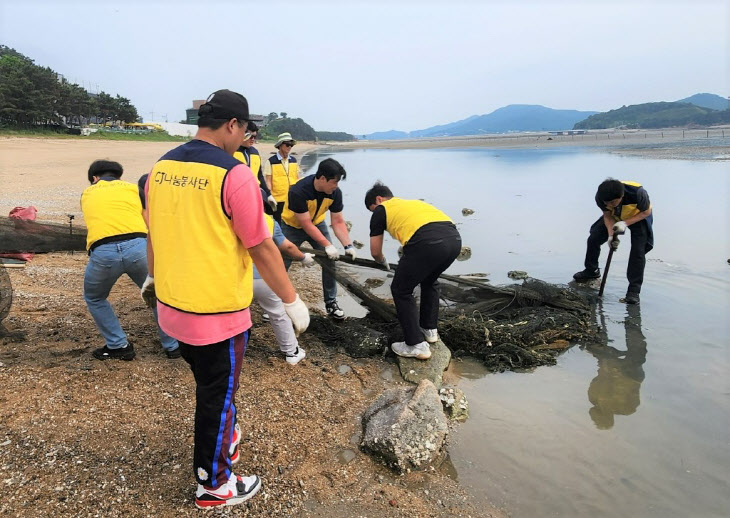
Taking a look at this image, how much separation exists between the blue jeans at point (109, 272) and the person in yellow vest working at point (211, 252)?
1.71 m

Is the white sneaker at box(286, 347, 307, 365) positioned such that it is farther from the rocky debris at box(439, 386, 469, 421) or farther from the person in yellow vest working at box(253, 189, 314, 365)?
the rocky debris at box(439, 386, 469, 421)

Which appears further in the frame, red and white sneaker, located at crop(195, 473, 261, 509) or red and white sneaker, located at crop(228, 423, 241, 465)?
red and white sneaker, located at crop(228, 423, 241, 465)

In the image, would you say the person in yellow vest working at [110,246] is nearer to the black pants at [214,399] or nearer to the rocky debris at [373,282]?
the black pants at [214,399]

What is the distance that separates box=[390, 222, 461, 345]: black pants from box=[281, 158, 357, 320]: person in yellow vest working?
3.27 ft

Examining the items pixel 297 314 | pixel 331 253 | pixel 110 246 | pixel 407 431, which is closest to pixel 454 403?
pixel 407 431

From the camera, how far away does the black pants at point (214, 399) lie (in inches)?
84.2

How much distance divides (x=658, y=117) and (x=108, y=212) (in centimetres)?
13943

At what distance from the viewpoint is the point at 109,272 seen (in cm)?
363

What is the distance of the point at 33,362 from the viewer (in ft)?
12.1

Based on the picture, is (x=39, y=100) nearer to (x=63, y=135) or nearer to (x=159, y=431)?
(x=63, y=135)

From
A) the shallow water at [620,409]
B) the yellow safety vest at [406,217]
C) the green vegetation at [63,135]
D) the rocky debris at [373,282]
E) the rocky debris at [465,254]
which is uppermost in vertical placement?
the green vegetation at [63,135]

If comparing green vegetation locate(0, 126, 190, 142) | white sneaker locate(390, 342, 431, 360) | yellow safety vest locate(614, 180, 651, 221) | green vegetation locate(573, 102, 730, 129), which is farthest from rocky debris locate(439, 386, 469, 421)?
green vegetation locate(573, 102, 730, 129)

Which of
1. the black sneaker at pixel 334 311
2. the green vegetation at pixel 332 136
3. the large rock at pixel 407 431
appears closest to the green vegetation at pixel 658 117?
the green vegetation at pixel 332 136

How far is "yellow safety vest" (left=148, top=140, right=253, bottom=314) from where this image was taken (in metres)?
1.93
